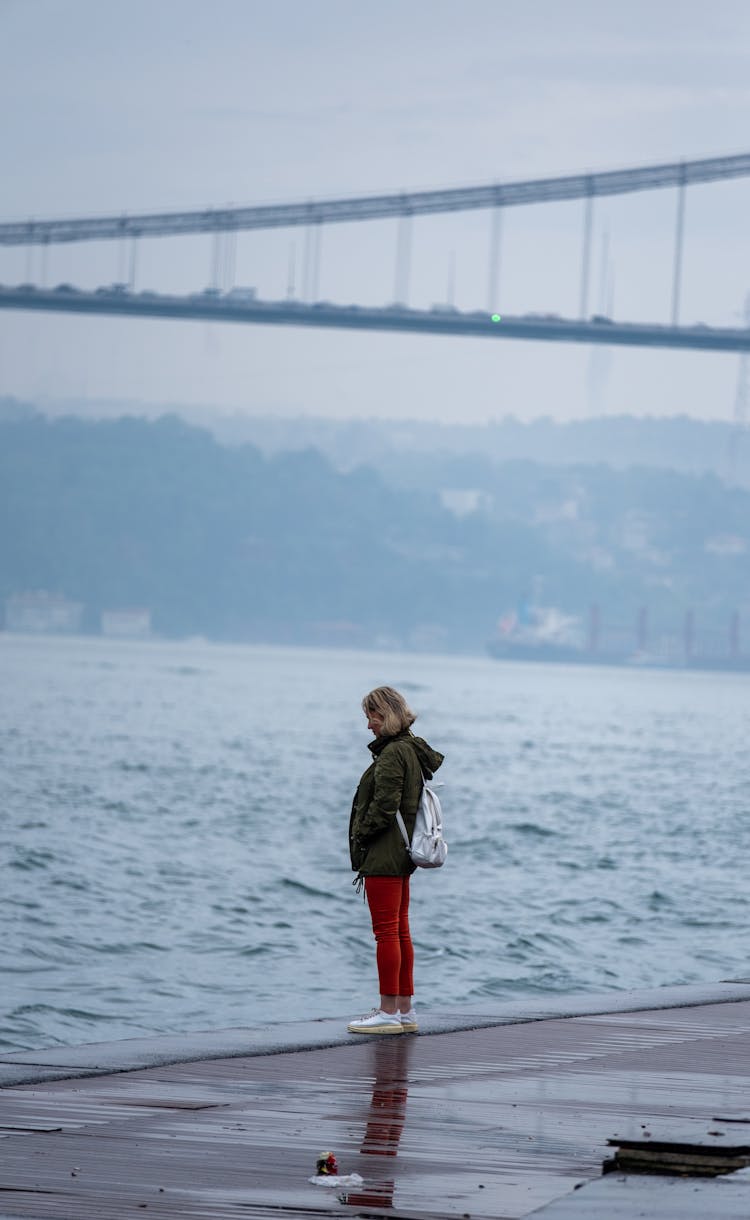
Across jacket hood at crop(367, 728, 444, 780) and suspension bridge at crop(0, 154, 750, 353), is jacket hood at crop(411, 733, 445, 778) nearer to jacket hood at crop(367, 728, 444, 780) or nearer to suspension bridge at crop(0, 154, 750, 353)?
jacket hood at crop(367, 728, 444, 780)

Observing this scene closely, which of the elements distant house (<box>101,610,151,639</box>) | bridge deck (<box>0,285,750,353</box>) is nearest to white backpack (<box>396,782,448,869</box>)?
bridge deck (<box>0,285,750,353</box>)

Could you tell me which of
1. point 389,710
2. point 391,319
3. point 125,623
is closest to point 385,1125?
point 389,710

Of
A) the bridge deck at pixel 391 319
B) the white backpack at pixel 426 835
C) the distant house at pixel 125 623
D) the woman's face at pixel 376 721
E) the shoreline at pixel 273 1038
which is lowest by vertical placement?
the distant house at pixel 125 623

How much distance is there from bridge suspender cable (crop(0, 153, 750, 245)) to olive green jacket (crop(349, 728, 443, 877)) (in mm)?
59439

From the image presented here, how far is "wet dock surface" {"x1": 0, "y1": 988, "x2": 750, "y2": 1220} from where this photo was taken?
384 centimetres

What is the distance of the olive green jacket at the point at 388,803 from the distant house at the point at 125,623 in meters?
118

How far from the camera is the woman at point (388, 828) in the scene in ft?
20.3

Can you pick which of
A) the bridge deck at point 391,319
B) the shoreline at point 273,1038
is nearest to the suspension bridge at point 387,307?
the bridge deck at point 391,319

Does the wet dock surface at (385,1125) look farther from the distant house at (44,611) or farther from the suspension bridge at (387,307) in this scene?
the distant house at (44,611)

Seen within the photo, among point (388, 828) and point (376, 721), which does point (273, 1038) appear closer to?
point (388, 828)

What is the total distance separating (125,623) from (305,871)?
105m

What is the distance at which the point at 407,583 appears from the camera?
5128 inches

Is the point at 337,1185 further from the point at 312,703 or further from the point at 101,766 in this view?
the point at 312,703

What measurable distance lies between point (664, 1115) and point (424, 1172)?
86 cm
